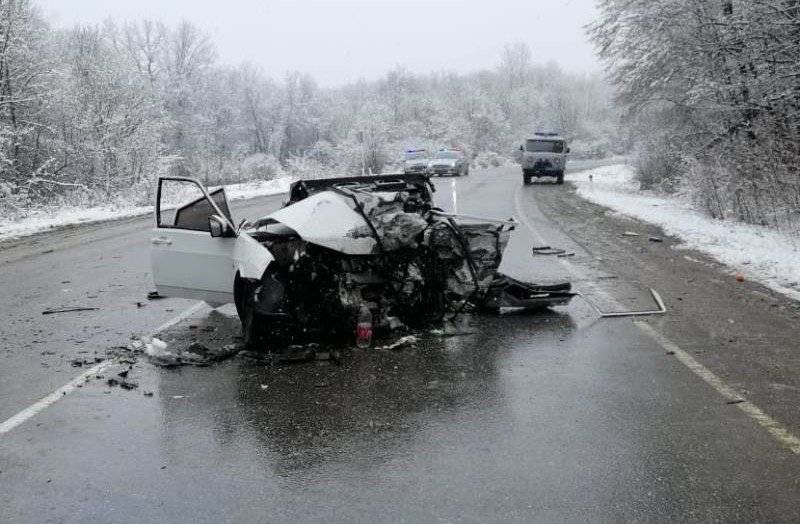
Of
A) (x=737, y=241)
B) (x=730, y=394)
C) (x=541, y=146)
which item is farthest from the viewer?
(x=541, y=146)

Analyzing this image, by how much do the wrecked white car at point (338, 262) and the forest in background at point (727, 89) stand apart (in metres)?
7.49

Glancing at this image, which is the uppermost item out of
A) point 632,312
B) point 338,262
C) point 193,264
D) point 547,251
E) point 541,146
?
point 541,146

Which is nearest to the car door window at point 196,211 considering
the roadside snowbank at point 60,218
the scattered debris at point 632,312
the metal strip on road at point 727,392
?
the scattered debris at point 632,312

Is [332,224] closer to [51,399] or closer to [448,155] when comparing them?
[51,399]

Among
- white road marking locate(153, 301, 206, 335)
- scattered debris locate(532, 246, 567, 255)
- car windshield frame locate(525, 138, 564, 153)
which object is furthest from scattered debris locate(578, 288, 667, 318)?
car windshield frame locate(525, 138, 564, 153)

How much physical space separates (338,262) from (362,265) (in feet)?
0.76

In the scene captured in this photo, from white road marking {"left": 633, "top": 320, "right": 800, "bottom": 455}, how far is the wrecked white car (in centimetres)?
149

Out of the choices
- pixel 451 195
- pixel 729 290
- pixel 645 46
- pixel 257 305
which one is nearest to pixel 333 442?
pixel 257 305

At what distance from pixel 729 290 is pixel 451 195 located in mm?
17316

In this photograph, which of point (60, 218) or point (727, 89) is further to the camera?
point (60, 218)

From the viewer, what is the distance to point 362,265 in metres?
6.04

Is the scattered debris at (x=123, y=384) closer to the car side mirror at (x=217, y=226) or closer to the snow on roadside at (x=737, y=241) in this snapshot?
the car side mirror at (x=217, y=226)

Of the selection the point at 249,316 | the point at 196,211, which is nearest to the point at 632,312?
the point at 249,316

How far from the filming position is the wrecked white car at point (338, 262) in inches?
229
